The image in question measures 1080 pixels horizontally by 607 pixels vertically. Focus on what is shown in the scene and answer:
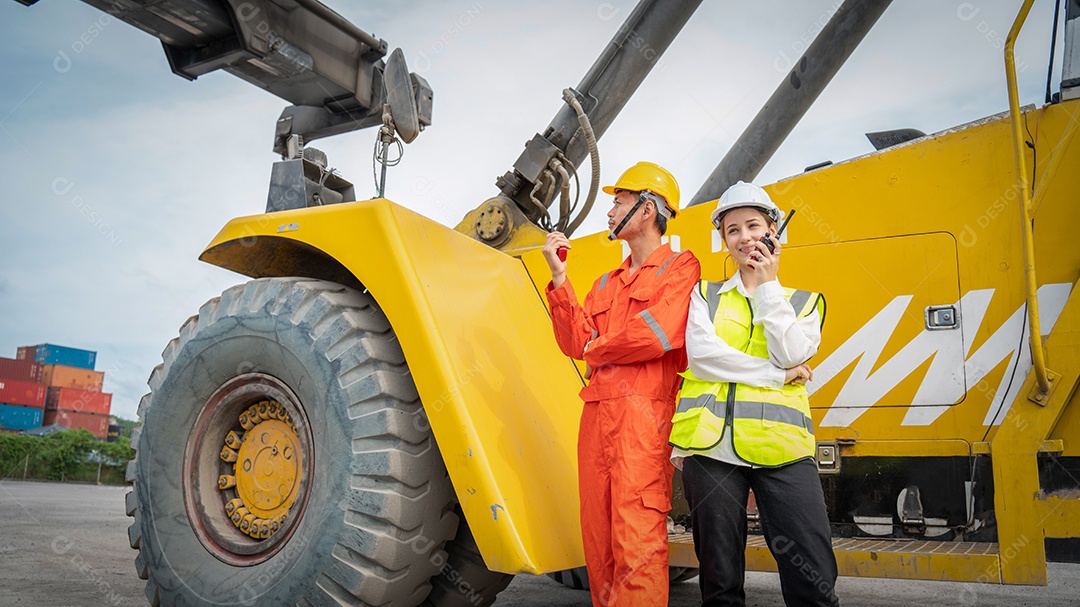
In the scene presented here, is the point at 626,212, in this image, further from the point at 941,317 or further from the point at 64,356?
the point at 64,356

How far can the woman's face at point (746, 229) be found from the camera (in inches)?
102

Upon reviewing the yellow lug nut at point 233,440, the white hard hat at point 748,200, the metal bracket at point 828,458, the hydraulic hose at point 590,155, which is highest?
the hydraulic hose at point 590,155

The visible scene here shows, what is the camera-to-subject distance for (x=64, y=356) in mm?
50500

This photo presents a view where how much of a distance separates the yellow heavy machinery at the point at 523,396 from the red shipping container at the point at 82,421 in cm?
4994

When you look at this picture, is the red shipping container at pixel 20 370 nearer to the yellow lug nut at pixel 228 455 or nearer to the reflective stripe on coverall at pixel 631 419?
the yellow lug nut at pixel 228 455

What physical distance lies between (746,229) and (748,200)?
3.8 inches

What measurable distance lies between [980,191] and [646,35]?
2.39 m

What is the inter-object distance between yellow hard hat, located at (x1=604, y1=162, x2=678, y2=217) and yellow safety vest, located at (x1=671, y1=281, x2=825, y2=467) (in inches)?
22.8

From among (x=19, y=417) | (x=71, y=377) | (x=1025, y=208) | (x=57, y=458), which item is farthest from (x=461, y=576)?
(x=71, y=377)

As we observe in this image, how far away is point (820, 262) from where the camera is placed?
3.22 meters

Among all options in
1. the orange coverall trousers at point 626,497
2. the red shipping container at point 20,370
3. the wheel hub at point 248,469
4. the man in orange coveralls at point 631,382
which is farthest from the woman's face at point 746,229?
the red shipping container at point 20,370

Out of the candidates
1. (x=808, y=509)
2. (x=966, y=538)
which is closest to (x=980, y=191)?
(x=966, y=538)

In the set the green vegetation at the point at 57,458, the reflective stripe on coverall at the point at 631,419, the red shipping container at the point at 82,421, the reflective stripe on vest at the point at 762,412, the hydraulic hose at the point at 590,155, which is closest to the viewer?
the reflective stripe on vest at the point at 762,412

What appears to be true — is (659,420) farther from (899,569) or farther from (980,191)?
(980,191)
